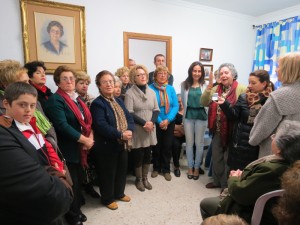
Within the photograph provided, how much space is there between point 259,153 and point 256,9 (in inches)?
137

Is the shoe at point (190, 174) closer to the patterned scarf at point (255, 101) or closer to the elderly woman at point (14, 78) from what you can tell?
the patterned scarf at point (255, 101)

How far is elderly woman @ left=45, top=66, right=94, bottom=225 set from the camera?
1.71 m

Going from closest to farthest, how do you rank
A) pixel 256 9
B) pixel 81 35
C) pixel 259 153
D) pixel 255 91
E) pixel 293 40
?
1. pixel 259 153
2. pixel 255 91
3. pixel 81 35
4. pixel 293 40
5. pixel 256 9

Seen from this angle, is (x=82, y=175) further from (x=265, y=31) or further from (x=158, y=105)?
(x=265, y=31)

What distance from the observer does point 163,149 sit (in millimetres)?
2729

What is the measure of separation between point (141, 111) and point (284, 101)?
1365mm

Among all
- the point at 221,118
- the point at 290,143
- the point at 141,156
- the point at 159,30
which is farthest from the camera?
the point at 159,30

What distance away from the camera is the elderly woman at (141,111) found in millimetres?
2326

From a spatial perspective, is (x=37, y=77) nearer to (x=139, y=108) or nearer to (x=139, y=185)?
(x=139, y=108)

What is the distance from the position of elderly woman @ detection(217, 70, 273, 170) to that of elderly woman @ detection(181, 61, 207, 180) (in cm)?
64

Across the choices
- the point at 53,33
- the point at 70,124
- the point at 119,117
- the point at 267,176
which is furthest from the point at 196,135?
the point at 53,33

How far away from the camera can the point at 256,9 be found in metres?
4.05

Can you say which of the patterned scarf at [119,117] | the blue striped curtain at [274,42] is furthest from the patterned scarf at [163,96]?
the blue striped curtain at [274,42]

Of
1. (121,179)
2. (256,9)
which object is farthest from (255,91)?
(256,9)
